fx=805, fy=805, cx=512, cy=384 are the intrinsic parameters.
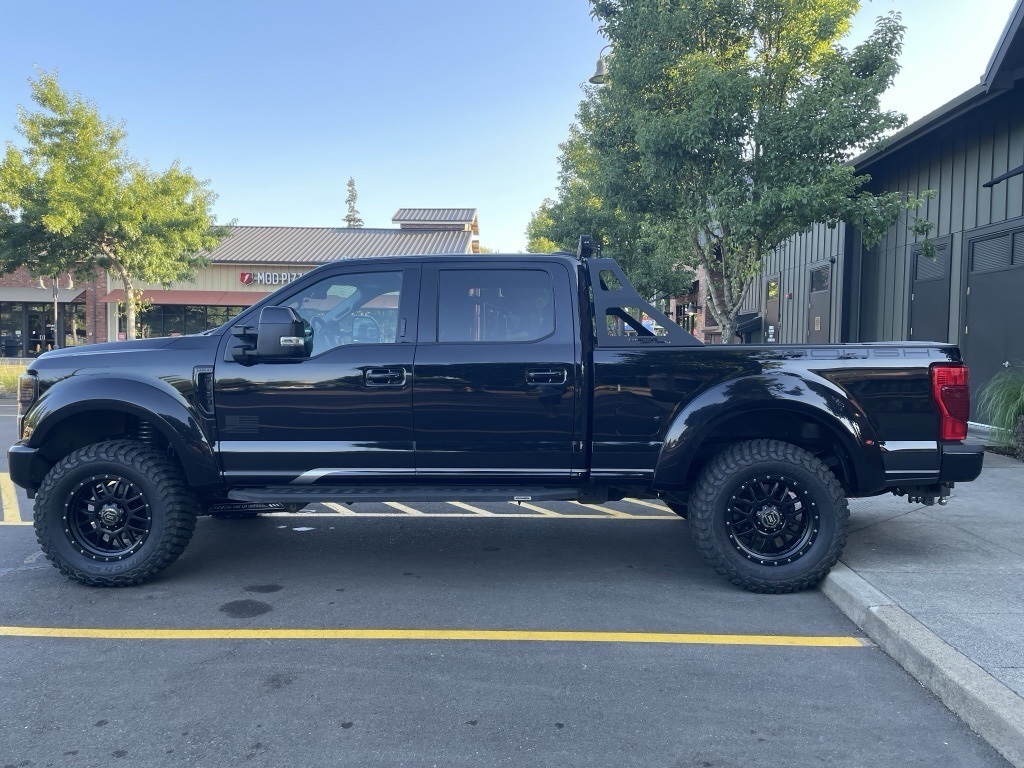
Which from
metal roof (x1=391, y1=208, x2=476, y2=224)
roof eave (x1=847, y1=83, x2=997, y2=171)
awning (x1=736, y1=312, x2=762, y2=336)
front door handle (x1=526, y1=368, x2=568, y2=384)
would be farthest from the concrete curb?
metal roof (x1=391, y1=208, x2=476, y2=224)

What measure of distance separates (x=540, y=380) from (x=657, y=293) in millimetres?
13425

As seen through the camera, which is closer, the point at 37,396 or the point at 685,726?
the point at 685,726

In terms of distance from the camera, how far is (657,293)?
703 inches

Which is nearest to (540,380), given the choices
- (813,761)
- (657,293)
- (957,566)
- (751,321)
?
(813,761)

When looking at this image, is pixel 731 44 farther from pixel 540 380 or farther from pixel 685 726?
pixel 685 726

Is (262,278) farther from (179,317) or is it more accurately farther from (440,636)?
(440,636)

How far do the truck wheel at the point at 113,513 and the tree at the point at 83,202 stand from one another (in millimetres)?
19475

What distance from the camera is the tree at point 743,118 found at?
9.82 m

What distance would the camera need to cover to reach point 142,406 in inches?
194

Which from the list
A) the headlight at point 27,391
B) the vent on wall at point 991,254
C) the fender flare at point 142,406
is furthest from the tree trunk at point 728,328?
the headlight at point 27,391

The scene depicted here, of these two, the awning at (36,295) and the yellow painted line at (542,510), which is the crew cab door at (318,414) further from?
the awning at (36,295)

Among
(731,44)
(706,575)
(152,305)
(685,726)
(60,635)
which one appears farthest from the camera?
(152,305)

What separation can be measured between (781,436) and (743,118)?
6.34 m

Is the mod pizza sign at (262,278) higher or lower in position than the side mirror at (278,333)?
higher
